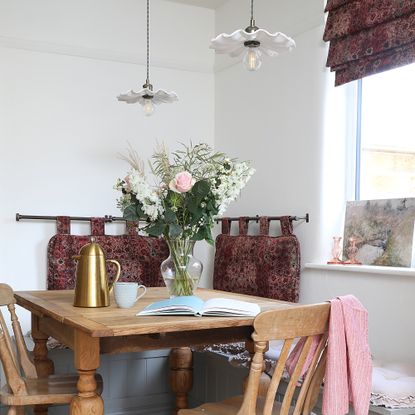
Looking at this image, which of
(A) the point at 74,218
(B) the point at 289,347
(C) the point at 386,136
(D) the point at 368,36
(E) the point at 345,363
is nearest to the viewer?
(B) the point at 289,347

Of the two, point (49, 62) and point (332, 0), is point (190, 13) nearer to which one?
point (49, 62)

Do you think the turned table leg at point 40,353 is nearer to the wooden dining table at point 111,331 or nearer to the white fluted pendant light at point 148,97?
the wooden dining table at point 111,331

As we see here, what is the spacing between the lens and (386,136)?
3414mm

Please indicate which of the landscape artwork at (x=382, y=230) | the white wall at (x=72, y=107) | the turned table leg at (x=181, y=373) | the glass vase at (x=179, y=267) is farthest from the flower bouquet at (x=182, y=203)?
the white wall at (x=72, y=107)

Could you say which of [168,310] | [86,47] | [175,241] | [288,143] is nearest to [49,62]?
[86,47]

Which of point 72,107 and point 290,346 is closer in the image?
point 290,346

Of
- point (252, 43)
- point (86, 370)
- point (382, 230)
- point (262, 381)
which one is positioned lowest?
point (262, 381)

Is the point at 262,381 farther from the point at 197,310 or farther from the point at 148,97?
the point at 148,97

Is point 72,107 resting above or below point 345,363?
above

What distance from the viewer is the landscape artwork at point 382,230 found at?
311cm

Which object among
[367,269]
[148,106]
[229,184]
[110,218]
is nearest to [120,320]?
[229,184]

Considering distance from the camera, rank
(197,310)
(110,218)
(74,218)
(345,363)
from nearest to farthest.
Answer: (345,363), (197,310), (74,218), (110,218)

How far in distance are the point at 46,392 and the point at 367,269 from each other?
1.67m

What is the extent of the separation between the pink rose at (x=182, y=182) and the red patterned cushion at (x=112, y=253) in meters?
1.73
